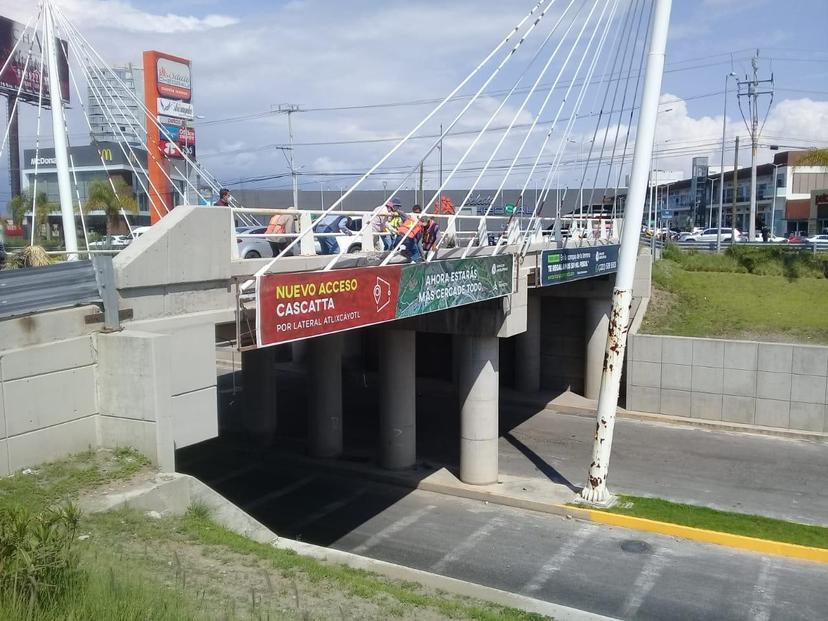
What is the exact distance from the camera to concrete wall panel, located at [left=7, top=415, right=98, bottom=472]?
800 centimetres

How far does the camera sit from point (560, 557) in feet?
44.7

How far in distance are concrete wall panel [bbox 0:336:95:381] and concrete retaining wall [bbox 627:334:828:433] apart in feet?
63.8

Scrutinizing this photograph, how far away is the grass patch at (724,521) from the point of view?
47.0 ft

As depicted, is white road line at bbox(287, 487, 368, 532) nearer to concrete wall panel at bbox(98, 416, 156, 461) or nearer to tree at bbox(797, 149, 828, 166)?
concrete wall panel at bbox(98, 416, 156, 461)

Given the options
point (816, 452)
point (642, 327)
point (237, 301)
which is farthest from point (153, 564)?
point (642, 327)

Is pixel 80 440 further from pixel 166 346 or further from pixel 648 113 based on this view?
pixel 648 113

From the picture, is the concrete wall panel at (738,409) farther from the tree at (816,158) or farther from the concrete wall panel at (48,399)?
the concrete wall panel at (48,399)

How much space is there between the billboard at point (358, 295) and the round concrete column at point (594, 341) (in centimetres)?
1227

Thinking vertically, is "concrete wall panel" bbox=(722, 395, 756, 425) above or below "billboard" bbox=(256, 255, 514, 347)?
below

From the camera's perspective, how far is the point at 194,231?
31.3ft

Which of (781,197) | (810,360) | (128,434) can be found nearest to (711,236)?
(781,197)

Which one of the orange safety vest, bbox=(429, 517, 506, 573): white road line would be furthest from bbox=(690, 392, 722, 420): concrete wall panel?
the orange safety vest

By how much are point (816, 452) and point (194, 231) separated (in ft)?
59.6

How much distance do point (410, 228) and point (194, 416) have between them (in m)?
5.44
